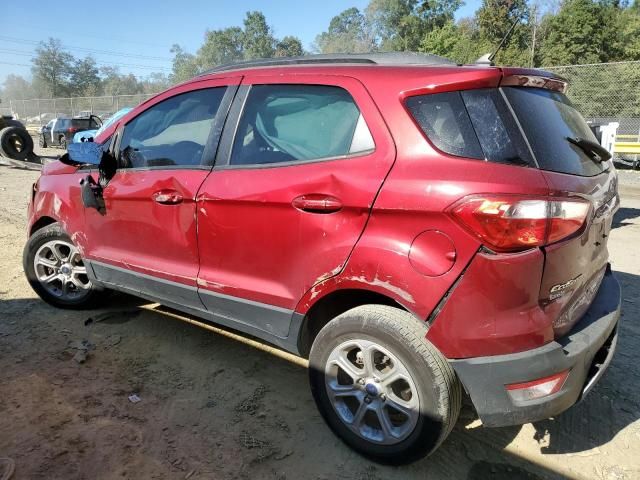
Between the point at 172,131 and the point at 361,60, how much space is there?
4.43 feet

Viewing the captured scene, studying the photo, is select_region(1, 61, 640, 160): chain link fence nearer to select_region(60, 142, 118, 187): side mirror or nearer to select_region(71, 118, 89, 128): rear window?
select_region(60, 142, 118, 187): side mirror

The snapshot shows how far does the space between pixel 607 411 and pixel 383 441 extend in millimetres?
1420

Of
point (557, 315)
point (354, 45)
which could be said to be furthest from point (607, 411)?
point (354, 45)

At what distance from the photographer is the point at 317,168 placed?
2289 mm

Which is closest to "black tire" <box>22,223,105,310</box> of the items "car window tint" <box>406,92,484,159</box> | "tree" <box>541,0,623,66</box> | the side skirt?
the side skirt

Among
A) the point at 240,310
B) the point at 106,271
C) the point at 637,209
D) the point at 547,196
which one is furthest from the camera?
the point at 637,209

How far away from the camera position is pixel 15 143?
14.1 meters

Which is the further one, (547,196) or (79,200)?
(79,200)

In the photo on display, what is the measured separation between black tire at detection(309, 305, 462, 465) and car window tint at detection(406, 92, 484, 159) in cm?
73

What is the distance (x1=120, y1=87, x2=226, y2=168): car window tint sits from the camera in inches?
114

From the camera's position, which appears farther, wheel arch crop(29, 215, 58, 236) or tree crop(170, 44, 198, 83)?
tree crop(170, 44, 198, 83)

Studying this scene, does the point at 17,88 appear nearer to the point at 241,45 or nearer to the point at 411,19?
the point at 241,45

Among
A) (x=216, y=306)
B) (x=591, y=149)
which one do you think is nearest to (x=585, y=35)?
(x=591, y=149)

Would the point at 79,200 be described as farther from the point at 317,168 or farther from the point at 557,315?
the point at 557,315
